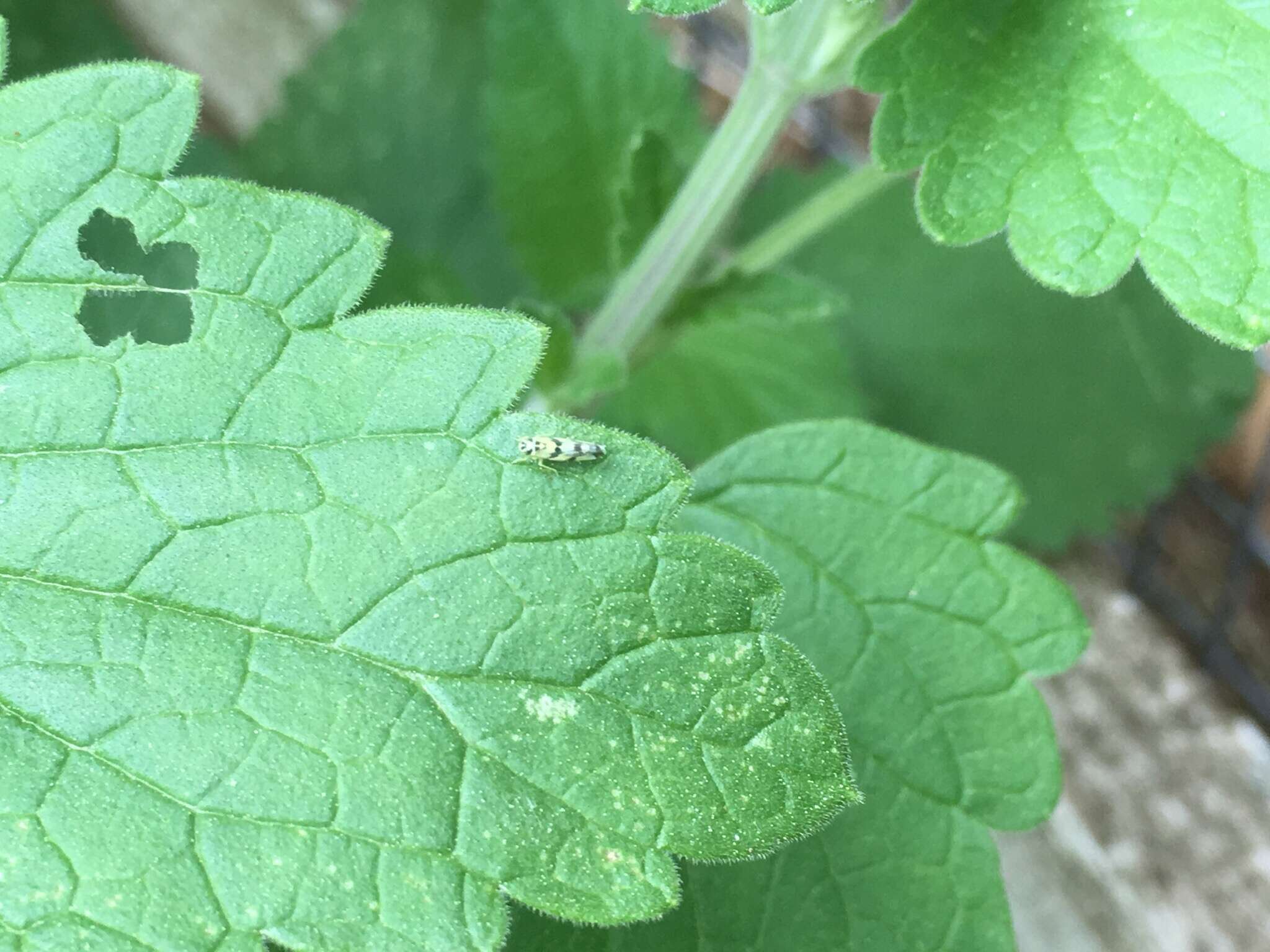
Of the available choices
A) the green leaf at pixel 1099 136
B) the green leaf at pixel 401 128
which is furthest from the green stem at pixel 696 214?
the green leaf at pixel 401 128

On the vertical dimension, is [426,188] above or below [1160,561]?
below

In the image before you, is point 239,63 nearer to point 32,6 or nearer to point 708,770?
point 32,6

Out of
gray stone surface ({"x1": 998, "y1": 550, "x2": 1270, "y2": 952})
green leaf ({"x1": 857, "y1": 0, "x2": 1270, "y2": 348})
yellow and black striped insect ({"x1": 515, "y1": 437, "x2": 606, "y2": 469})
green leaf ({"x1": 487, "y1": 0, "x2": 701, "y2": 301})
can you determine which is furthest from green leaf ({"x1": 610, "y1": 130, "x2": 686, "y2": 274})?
gray stone surface ({"x1": 998, "y1": 550, "x2": 1270, "y2": 952})

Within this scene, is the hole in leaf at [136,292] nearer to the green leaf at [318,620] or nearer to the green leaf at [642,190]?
the green leaf at [318,620]

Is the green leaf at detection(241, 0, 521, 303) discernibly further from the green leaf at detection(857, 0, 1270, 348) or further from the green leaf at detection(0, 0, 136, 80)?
the green leaf at detection(857, 0, 1270, 348)

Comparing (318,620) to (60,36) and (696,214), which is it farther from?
(60,36)

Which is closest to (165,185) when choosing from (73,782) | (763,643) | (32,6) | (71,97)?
(71,97)
